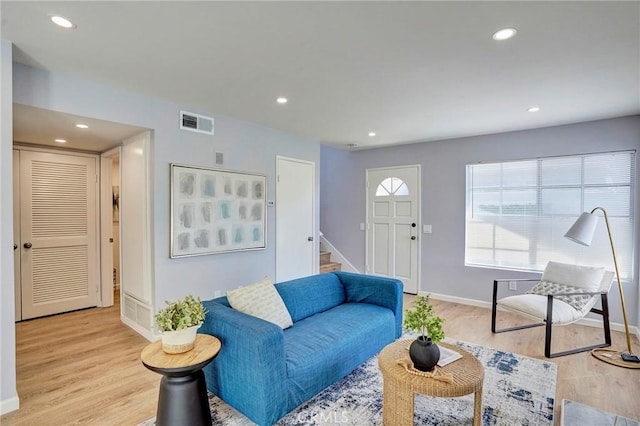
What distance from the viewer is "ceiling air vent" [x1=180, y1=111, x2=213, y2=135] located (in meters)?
3.48

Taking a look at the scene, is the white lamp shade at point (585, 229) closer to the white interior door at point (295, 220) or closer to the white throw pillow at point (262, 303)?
the white throw pillow at point (262, 303)

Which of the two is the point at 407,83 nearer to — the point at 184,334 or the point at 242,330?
the point at 242,330

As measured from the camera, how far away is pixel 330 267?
234 inches

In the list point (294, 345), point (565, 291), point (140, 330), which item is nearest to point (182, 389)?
point (294, 345)

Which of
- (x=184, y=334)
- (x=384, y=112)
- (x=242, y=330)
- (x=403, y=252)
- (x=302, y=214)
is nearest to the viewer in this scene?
(x=184, y=334)

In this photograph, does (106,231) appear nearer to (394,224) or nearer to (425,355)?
(394,224)

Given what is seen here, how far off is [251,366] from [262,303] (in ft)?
2.01

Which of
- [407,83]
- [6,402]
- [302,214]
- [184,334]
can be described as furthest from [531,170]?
[6,402]

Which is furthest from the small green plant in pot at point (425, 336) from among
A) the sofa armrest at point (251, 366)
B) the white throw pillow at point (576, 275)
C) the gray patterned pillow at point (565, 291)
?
the white throw pillow at point (576, 275)

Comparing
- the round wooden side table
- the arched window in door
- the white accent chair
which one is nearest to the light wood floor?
the white accent chair

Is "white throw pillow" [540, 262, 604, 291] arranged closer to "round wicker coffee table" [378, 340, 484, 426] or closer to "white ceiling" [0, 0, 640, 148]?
"white ceiling" [0, 0, 640, 148]

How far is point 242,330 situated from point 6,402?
1.66 m

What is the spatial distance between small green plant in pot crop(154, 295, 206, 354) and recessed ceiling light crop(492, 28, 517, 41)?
249cm

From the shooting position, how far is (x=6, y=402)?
212 cm
